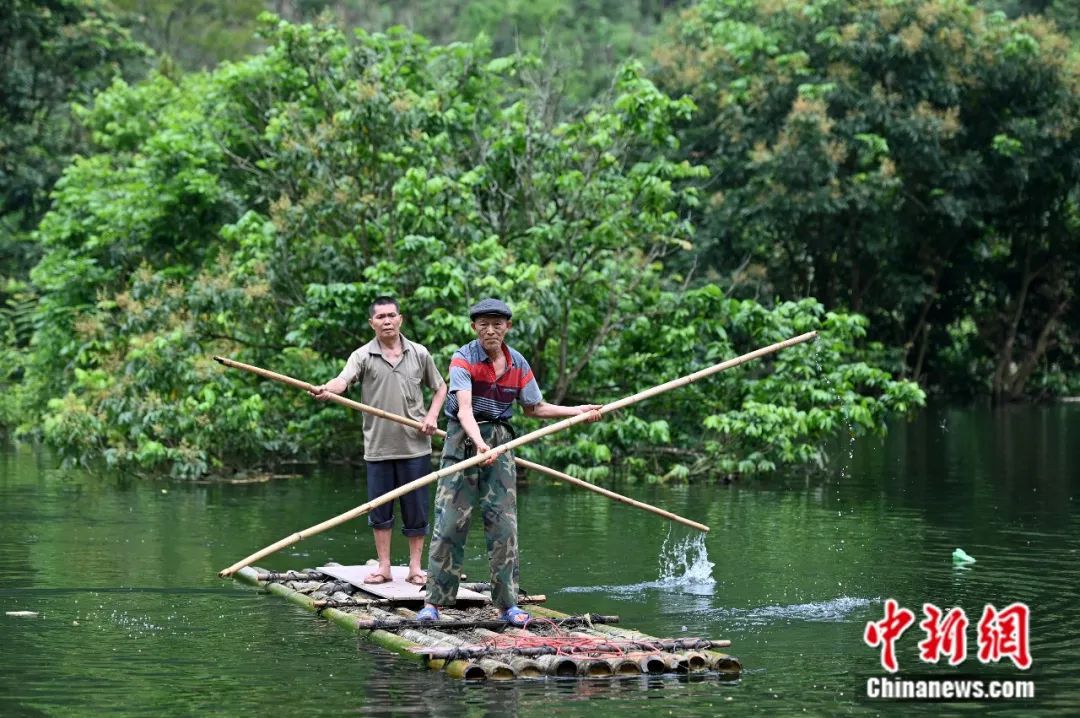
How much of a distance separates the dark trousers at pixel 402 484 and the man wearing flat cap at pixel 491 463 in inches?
43.4

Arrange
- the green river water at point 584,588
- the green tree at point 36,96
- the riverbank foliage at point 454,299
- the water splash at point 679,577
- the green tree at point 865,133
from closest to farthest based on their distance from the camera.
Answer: the green river water at point 584,588 < the water splash at point 679,577 < the riverbank foliage at point 454,299 < the green tree at point 865,133 < the green tree at point 36,96

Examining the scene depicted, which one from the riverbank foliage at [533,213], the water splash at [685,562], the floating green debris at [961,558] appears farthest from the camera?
the riverbank foliage at [533,213]

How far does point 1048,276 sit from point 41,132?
23272mm

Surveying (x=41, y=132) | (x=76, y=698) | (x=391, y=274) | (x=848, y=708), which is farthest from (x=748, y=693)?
(x=41, y=132)

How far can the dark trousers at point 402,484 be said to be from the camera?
1142 centimetres

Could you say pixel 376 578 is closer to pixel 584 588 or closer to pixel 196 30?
pixel 584 588

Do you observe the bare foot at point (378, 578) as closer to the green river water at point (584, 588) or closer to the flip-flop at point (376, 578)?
the flip-flop at point (376, 578)

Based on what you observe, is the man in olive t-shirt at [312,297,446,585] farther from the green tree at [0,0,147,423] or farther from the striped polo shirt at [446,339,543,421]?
the green tree at [0,0,147,423]

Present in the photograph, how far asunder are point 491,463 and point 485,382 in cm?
48

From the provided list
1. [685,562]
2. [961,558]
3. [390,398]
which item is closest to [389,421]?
[390,398]

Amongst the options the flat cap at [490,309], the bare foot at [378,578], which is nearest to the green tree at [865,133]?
the bare foot at [378,578]

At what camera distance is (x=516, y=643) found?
941 centimetres

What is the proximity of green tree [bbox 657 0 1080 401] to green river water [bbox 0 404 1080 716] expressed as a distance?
1201 cm

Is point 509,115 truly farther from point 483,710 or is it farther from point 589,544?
point 483,710
